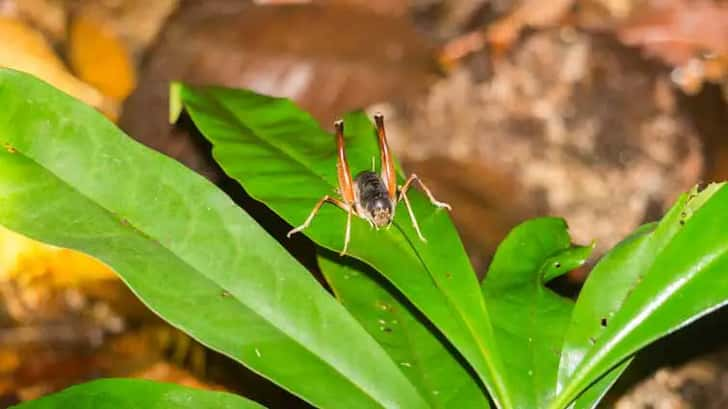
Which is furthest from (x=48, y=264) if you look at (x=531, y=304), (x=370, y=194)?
(x=531, y=304)

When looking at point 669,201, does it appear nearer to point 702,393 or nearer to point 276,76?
point 702,393

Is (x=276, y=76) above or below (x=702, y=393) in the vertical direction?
above

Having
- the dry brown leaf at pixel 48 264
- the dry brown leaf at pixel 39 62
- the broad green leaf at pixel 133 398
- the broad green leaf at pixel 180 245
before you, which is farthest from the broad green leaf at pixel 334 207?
the dry brown leaf at pixel 39 62

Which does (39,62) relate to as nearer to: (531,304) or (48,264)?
(48,264)

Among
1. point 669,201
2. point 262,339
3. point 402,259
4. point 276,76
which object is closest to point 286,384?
point 262,339

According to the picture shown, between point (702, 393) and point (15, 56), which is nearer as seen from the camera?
point (702, 393)

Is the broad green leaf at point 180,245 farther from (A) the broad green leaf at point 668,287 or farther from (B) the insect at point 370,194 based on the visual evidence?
(A) the broad green leaf at point 668,287

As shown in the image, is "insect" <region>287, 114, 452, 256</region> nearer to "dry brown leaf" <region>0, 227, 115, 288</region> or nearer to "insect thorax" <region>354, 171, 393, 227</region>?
"insect thorax" <region>354, 171, 393, 227</region>
